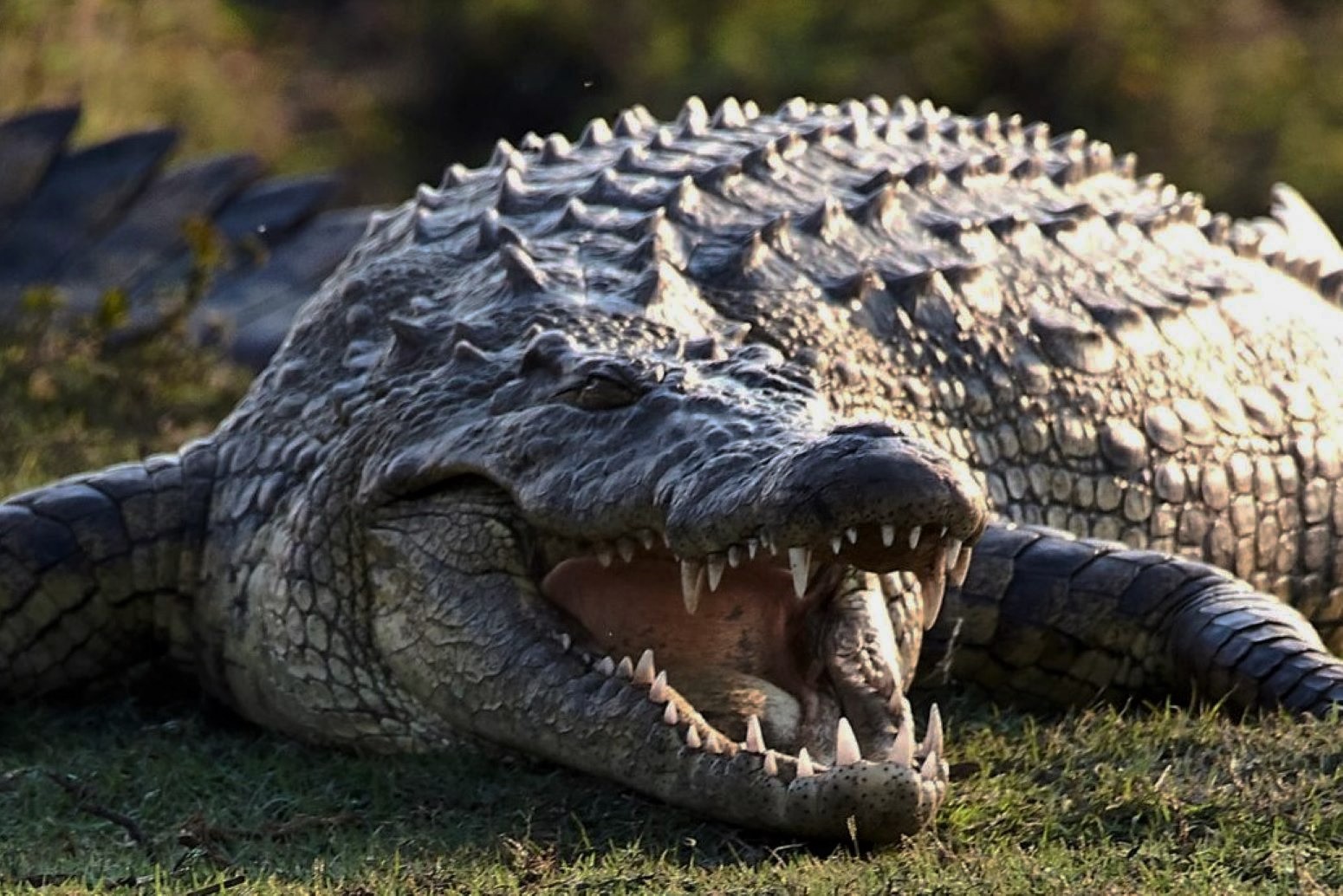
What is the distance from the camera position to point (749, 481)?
3.95m

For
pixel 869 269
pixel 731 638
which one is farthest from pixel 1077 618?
pixel 731 638

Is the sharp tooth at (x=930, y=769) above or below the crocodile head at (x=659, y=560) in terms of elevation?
below

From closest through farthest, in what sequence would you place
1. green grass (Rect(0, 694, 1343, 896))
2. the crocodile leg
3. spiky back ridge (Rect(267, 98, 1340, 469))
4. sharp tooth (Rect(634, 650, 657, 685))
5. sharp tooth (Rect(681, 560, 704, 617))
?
green grass (Rect(0, 694, 1343, 896)) < sharp tooth (Rect(681, 560, 704, 617)) < sharp tooth (Rect(634, 650, 657, 685)) < the crocodile leg < spiky back ridge (Rect(267, 98, 1340, 469))

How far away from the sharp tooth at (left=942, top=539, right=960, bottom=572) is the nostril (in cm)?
19

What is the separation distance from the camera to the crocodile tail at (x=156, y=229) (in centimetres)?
914

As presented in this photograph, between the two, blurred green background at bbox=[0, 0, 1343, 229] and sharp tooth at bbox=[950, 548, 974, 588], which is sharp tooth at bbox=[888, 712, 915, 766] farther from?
blurred green background at bbox=[0, 0, 1343, 229]

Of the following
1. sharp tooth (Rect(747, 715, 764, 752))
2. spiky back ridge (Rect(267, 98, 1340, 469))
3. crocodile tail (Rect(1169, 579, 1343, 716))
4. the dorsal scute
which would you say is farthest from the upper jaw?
crocodile tail (Rect(1169, 579, 1343, 716))

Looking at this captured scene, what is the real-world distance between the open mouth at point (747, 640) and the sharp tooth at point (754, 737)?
0.11m

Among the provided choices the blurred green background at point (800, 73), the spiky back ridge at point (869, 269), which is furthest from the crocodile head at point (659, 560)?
the blurred green background at point (800, 73)

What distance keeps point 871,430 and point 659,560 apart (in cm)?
69

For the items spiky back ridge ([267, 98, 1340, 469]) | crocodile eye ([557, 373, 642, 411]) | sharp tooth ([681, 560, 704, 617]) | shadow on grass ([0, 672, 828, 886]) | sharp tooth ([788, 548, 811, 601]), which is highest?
spiky back ridge ([267, 98, 1340, 469])

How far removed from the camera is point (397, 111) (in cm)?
1698

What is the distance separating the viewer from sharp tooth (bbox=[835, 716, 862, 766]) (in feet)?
12.9

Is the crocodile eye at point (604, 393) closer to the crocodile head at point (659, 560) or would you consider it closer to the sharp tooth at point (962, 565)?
the crocodile head at point (659, 560)
